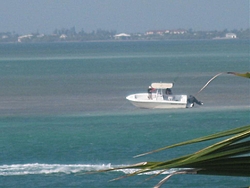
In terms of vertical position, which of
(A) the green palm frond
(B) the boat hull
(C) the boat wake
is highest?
(A) the green palm frond

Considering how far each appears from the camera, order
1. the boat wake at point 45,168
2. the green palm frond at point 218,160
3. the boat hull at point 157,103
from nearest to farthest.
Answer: the green palm frond at point 218,160 < the boat wake at point 45,168 < the boat hull at point 157,103

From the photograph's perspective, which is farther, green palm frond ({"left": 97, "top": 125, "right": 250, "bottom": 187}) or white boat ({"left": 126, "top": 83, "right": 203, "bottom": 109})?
white boat ({"left": 126, "top": 83, "right": 203, "bottom": 109})

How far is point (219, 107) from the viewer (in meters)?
40.4

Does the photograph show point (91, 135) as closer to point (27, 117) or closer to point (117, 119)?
point (117, 119)

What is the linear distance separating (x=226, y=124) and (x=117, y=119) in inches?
246

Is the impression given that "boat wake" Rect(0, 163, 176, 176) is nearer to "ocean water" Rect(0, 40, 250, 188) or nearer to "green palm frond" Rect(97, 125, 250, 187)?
"ocean water" Rect(0, 40, 250, 188)

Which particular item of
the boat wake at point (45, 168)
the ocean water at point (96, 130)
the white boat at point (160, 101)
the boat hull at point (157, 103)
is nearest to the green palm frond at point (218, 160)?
the ocean water at point (96, 130)

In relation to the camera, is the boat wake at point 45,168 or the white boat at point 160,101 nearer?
the boat wake at point 45,168

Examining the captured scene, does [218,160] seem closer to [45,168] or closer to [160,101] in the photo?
[45,168]

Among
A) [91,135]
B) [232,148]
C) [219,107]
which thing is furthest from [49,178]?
[219,107]

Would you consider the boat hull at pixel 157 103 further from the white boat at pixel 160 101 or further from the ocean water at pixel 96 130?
the ocean water at pixel 96 130

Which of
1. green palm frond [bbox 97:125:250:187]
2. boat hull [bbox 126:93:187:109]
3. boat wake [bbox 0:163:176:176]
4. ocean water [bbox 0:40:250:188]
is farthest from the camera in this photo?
boat hull [bbox 126:93:187:109]

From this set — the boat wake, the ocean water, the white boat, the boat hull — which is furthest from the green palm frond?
the boat hull

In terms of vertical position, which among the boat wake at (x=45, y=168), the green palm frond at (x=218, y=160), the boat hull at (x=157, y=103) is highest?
the green palm frond at (x=218, y=160)
